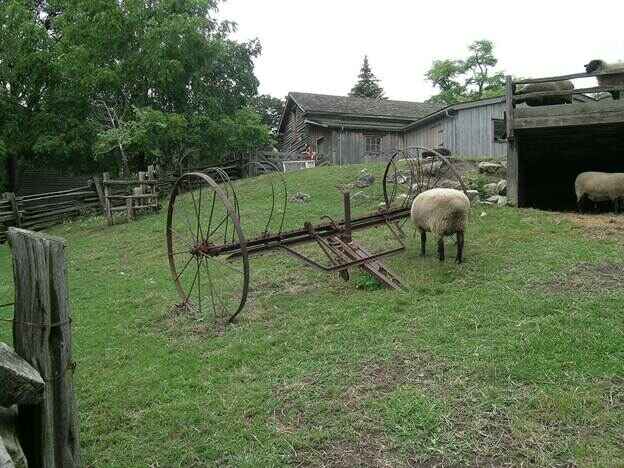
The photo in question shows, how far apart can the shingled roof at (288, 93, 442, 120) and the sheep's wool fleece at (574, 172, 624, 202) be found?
65.9 feet

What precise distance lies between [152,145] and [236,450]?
19.3 meters

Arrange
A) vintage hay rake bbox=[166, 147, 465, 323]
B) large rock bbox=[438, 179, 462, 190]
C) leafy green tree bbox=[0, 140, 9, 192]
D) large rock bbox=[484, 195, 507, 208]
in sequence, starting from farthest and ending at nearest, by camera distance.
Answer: leafy green tree bbox=[0, 140, 9, 192] < large rock bbox=[438, 179, 462, 190] < large rock bbox=[484, 195, 507, 208] < vintage hay rake bbox=[166, 147, 465, 323]

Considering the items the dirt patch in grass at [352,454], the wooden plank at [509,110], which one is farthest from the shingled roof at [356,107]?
the dirt patch in grass at [352,454]

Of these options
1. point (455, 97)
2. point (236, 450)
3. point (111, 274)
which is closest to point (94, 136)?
point (111, 274)

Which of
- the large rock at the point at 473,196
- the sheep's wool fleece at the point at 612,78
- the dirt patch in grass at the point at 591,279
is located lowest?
the dirt patch in grass at the point at 591,279

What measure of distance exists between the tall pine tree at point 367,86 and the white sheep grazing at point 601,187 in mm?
48600

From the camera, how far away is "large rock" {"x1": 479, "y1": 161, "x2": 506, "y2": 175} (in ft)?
52.3

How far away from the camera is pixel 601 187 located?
1182 centimetres

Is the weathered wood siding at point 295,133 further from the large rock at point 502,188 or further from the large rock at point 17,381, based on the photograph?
the large rock at point 17,381

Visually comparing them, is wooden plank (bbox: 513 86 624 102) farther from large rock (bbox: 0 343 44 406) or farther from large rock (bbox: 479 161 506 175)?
large rock (bbox: 0 343 44 406)

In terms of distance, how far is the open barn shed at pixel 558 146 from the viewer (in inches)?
443

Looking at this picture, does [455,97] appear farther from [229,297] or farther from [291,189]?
[229,297]

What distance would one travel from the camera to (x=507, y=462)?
3.39 m

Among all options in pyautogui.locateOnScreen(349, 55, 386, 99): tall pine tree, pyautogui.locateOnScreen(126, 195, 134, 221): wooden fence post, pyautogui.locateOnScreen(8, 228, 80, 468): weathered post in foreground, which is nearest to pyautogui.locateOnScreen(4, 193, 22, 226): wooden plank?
pyautogui.locateOnScreen(126, 195, 134, 221): wooden fence post
